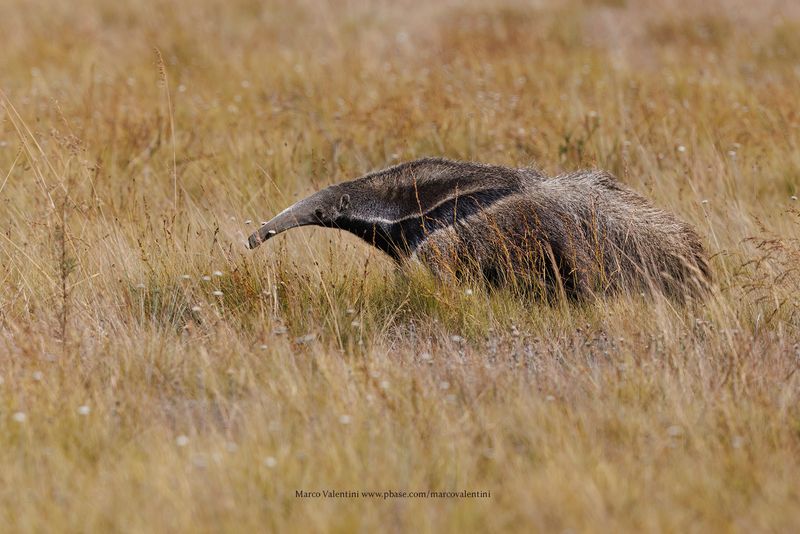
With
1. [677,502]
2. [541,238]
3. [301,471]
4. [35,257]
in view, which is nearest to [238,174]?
[35,257]

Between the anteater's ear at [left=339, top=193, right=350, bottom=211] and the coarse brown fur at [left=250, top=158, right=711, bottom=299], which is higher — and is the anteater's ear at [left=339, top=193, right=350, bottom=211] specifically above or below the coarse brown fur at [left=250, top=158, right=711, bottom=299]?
above

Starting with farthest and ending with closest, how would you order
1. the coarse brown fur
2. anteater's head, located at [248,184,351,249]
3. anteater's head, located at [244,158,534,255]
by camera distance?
anteater's head, located at [248,184,351,249] → anteater's head, located at [244,158,534,255] → the coarse brown fur

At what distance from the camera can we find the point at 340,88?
10008mm

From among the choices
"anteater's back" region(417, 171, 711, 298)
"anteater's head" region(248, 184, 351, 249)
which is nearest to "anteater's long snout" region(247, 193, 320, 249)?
"anteater's head" region(248, 184, 351, 249)

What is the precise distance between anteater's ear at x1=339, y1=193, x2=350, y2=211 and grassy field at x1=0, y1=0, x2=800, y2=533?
10.3 inches

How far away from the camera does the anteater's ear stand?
235 inches

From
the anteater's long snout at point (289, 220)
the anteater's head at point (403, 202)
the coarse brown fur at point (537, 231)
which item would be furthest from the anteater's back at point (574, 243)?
the anteater's long snout at point (289, 220)

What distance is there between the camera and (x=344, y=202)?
19.6 feet

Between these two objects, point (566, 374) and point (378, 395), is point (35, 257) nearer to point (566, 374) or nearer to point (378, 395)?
point (378, 395)

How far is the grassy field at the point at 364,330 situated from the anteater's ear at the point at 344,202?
26cm

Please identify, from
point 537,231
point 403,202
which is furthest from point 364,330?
point 537,231

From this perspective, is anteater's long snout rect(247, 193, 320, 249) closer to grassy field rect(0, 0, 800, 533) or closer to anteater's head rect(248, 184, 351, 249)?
anteater's head rect(248, 184, 351, 249)

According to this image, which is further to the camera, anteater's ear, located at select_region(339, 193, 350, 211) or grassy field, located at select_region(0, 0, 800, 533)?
anteater's ear, located at select_region(339, 193, 350, 211)

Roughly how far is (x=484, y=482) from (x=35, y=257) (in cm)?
353
